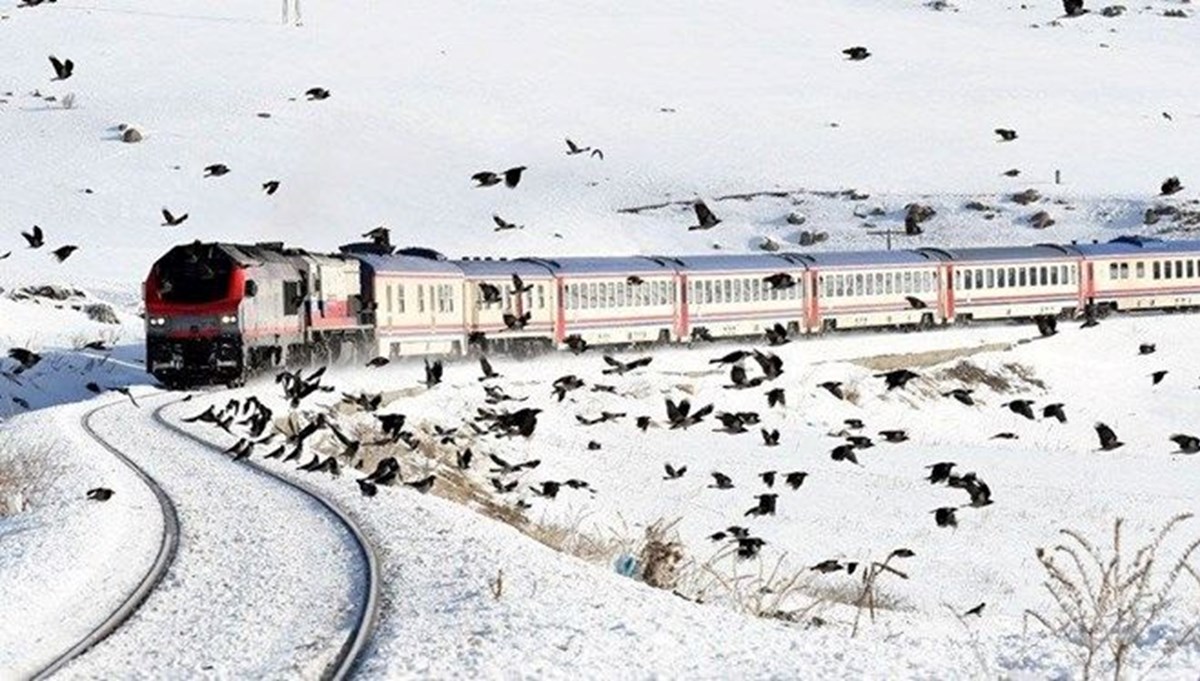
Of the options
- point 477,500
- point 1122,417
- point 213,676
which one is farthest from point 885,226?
point 213,676

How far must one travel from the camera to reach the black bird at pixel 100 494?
21530mm

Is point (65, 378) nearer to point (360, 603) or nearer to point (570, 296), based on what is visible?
point (570, 296)

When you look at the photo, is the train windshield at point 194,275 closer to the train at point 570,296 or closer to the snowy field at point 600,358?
the train at point 570,296

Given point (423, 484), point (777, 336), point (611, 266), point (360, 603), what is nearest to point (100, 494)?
point (423, 484)

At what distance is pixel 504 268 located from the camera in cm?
5334

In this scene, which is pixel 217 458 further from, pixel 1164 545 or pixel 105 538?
pixel 1164 545

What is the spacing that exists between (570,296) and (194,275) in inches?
631

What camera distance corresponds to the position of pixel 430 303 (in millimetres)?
49156

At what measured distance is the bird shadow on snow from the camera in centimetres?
4347

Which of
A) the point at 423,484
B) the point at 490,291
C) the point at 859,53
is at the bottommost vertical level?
the point at 423,484

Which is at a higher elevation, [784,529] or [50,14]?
[50,14]

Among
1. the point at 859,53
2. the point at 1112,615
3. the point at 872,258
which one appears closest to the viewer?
the point at 1112,615

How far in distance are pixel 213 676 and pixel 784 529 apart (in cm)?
2014

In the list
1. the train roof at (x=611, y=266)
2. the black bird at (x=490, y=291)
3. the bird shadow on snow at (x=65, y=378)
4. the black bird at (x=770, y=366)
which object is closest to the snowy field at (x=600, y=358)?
the bird shadow on snow at (x=65, y=378)
